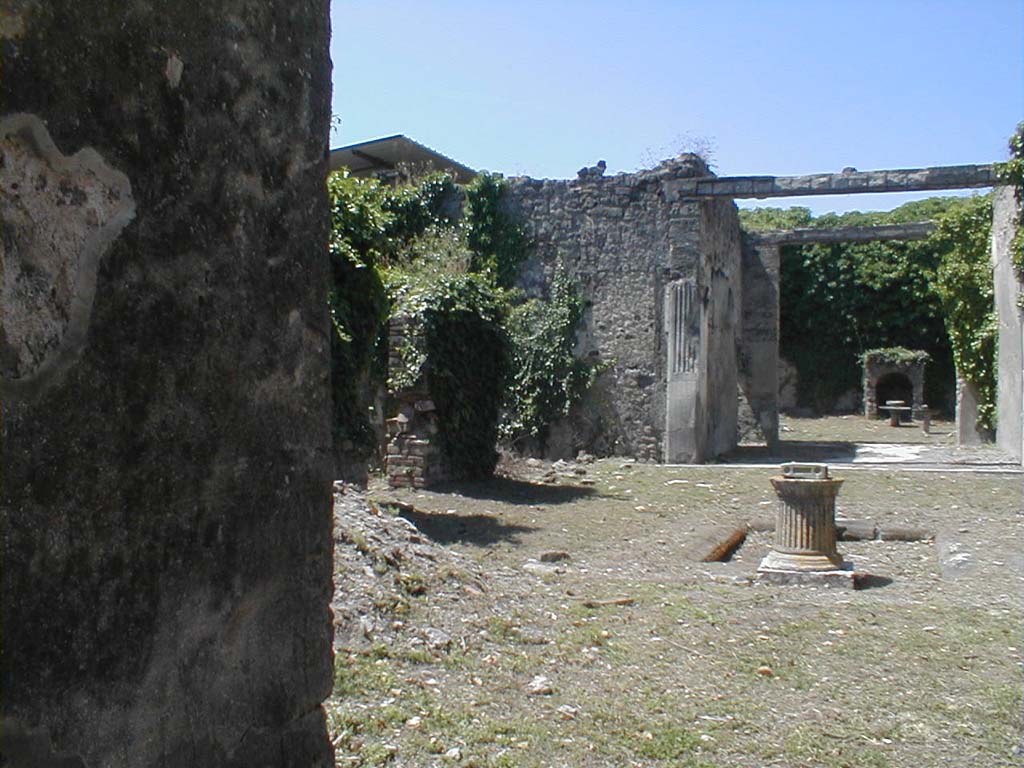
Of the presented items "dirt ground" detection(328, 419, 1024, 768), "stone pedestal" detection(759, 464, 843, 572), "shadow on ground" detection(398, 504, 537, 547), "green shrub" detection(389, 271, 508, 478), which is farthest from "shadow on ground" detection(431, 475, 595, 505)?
"stone pedestal" detection(759, 464, 843, 572)

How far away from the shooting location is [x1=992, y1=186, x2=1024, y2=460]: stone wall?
15.9 metres

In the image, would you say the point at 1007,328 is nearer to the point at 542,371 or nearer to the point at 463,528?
the point at 542,371

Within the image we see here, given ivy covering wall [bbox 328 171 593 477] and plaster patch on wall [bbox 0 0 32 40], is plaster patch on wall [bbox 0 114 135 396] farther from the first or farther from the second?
ivy covering wall [bbox 328 171 593 477]

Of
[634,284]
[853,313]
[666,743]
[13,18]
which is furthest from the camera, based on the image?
[853,313]

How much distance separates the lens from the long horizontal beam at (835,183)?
14.8 metres

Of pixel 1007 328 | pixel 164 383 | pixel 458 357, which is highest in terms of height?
pixel 1007 328

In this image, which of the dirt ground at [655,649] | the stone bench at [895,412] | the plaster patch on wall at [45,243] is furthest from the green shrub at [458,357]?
the stone bench at [895,412]

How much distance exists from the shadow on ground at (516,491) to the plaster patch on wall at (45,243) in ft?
31.6

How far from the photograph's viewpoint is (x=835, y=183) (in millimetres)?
15094

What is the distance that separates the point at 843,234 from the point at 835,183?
6.47m

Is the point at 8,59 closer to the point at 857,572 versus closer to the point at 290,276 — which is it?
the point at 290,276

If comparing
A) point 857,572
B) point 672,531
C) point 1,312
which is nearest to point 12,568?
point 1,312

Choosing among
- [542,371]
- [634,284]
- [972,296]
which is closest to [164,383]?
→ [542,371]

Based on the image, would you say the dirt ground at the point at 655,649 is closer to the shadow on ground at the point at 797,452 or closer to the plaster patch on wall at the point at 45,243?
the plaster patch on wall at the point at 45,243
